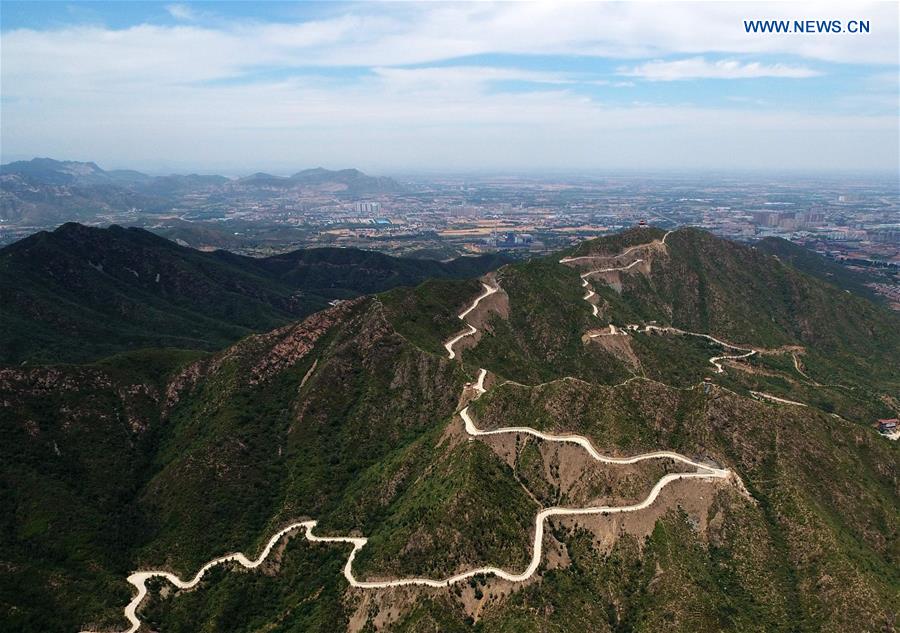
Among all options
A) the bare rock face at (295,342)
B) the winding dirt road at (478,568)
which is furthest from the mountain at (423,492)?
the bare rock face at (295,342)

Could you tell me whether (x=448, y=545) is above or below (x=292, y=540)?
above

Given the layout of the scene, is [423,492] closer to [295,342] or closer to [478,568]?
[478,568]

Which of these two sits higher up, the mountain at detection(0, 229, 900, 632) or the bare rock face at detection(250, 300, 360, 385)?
the bare rock face at detection(250, 300, 360, 385)

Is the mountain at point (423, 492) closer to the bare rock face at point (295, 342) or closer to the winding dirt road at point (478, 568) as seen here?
the winding dirt road at point (478, 568)

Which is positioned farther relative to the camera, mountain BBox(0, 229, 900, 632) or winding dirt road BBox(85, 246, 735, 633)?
winding dirt road BBox(85, 246, 735, 633)

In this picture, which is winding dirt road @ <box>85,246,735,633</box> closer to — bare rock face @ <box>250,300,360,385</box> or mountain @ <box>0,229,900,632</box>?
mountain @ <box>0,229,900,632</box>

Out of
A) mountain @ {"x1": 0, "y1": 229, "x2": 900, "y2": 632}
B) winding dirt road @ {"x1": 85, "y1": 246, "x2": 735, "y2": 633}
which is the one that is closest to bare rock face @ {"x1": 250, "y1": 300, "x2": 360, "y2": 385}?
mountain @ {"x1": 0, "y1": 229, "x2": 900, "y2": 632}

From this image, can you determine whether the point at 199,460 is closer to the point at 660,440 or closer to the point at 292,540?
the point at 292,540

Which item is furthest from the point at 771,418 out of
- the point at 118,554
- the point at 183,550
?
the point at 118,554
